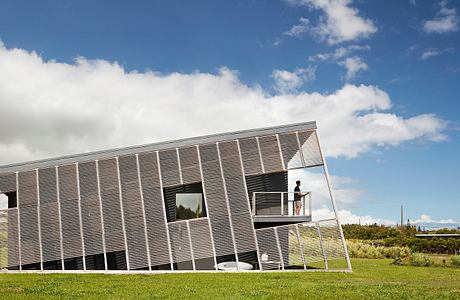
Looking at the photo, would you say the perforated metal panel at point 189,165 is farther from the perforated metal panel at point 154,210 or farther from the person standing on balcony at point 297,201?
the person standing on balcony at point 297,201

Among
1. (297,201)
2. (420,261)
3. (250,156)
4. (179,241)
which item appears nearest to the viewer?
(179,241)

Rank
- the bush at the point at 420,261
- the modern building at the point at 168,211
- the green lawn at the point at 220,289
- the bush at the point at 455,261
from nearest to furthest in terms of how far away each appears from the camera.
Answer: the green lawn at the point at 220,289 < the modern building at the point at 168,211 < the bush at the point at 455,261 < the bush at the point at 420,261

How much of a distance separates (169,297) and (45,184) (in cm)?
1304

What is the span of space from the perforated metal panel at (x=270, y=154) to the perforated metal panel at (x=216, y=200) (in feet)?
7.18

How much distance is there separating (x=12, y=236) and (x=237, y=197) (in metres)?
10.7

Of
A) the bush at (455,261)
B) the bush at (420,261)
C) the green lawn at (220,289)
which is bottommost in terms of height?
the bush at (455,261)

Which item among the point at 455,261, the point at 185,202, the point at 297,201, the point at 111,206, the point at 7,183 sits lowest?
the point at 455,261

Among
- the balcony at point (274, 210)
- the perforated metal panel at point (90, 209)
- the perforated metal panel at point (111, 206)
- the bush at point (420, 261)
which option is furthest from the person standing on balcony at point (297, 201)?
the perforated metal panel at point (90, 209)

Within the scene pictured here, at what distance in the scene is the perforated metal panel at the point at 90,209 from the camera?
2319 cm

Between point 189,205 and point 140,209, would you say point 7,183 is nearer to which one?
point 140,209

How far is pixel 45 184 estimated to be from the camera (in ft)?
78.2

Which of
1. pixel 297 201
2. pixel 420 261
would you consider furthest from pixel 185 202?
pixel 420 261

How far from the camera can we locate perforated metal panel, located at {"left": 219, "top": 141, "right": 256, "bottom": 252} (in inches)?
899

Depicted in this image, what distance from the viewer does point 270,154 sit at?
77.7 feet
